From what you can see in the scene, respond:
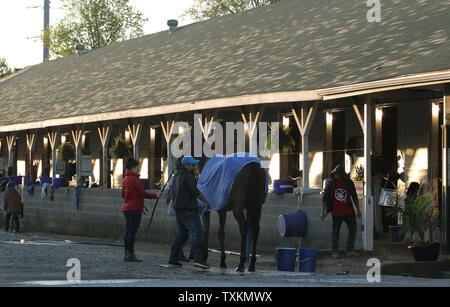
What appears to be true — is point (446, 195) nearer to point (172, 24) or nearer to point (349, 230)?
point (349, 230)

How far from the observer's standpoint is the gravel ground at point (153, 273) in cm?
1235

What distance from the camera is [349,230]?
59.4 feet

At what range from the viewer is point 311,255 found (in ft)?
49.3

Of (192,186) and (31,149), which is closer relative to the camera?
(192,186)

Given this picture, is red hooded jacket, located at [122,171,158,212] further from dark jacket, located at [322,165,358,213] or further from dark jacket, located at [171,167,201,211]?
dark jacket, located at [322,165,358,213]

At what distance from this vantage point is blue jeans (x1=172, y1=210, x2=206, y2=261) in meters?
15.0

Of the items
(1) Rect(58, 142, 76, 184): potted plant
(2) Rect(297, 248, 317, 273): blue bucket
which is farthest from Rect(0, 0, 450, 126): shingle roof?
(2) Rect(297, 248, 317, 273): blue bucket

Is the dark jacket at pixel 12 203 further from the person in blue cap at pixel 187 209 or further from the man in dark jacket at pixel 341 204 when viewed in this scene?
the person in blue cap at pixel 187 209

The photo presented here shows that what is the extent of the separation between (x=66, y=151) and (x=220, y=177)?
1895 cm

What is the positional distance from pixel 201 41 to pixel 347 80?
518 inches

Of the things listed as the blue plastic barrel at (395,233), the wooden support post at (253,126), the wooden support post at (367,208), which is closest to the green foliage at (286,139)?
the wooden support post at (253,126)

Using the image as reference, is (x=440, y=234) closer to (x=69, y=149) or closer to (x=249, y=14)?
(x=249, y=14)

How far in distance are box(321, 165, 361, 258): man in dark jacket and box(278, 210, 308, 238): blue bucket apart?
175 centimetres

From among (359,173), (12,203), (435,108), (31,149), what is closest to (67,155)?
(31,149)
